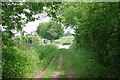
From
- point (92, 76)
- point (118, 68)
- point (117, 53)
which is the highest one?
point (117, 53)

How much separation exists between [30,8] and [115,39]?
3195mm

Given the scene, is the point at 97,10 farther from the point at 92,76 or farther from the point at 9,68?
the point at 9,68

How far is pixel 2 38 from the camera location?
8.90 metres

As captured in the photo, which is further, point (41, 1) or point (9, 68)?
point (9, 68)

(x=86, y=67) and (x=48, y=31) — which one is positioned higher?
(x=86, y=67)

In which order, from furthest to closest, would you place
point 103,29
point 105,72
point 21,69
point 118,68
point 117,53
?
1. point 21,69
2. point 105,72
3. point 103,29
4. point 118,68
5. point 117,53

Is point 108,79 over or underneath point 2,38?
underneath

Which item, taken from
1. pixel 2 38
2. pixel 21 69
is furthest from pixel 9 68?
pixel 2 38

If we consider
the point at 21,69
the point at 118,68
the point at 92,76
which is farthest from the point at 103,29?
the point at 21,69

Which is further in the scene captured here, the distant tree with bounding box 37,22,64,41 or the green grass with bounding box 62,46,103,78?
the distant tree with bounding box 37,22,64,41

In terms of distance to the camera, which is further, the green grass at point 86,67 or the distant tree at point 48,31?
the distant tree at point 48,31

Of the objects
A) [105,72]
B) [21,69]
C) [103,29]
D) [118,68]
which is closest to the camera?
[118,68]

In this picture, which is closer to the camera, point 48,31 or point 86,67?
point 86,67

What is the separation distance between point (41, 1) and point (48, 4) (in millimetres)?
258
